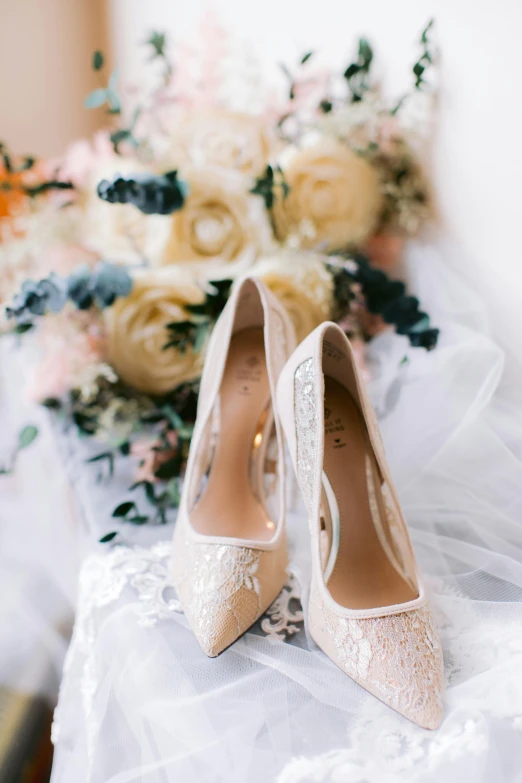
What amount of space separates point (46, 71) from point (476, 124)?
127 centimetres

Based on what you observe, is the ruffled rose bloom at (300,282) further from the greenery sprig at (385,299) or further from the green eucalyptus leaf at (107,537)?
the green eucalyptus leaf at (107,537)

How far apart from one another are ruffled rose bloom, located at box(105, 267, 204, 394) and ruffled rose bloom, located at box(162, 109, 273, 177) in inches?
7.9

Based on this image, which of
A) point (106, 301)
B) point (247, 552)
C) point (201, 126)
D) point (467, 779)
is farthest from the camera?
point (201, 126)

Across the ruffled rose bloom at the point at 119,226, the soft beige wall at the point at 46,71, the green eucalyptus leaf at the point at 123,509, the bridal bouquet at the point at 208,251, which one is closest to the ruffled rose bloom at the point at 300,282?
the bridal bouquet at the point at 208,251

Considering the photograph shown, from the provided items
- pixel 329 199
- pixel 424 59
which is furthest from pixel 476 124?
pixel 329 199

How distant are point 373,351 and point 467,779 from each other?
576 mm

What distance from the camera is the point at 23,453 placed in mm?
1021

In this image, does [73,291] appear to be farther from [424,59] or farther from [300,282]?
[424,59]

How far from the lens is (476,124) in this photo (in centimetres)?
77

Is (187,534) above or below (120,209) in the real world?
below

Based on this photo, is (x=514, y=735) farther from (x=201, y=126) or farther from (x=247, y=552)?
(x=201, y=126)

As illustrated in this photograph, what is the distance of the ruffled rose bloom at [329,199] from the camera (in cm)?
89

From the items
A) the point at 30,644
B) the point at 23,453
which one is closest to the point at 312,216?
the point at 23,453
